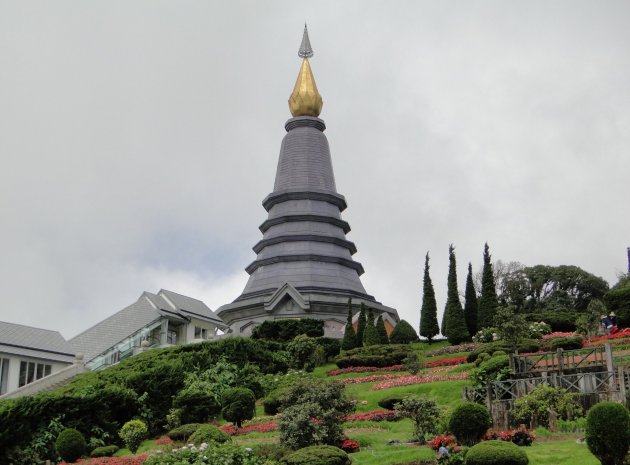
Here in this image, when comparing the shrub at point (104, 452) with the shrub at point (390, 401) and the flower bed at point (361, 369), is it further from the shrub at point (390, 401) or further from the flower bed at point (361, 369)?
the flower bed at point (361, 369)

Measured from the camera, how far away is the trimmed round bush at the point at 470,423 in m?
23.4

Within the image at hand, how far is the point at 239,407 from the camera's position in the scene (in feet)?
109

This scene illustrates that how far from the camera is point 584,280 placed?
79562mm

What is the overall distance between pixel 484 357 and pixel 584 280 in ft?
145

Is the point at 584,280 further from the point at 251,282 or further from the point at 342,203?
the point at 251,282

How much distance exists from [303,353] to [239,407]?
49.9 ft

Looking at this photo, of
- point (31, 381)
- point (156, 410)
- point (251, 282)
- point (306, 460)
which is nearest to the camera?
point (306, 460)

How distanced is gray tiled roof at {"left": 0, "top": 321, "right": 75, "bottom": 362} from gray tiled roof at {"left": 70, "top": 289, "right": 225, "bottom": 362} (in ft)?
3.83

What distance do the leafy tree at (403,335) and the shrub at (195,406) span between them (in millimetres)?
19323

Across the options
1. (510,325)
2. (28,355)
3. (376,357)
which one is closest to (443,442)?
(510,325)

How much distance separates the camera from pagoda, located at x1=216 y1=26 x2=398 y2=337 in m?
65.5

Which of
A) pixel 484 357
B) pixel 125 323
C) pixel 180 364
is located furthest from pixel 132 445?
pixel 125 323

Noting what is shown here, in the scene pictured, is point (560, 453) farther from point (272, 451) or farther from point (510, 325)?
point (510, 325)

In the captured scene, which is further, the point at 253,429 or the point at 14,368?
the point at 14,368
